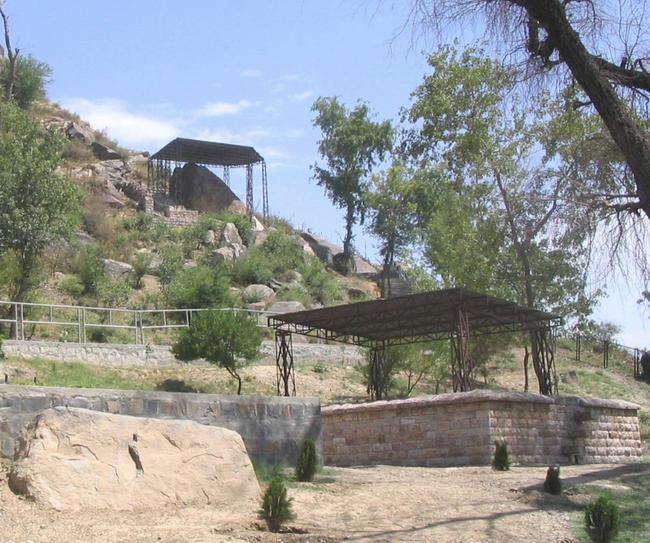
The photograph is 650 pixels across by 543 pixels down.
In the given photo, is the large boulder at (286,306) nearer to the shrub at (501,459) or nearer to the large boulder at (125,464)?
the shrub at (501,459)

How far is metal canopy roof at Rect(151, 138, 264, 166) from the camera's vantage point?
→ 174ft

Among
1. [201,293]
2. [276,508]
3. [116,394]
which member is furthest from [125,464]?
[201,293]

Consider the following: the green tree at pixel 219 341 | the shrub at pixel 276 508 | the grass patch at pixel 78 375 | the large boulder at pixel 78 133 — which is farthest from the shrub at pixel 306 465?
the large boulder at pixel 78 133

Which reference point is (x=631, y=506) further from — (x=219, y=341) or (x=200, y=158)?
(x=200, y=158)

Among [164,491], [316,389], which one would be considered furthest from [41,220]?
[164,491]

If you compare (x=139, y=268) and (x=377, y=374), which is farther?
(x=139, y=268)

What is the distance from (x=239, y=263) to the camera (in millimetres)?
44844

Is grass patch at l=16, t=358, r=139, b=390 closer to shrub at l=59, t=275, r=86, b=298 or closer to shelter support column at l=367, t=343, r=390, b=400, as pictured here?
shelter support column at l=367, t=343, r=390, b=400

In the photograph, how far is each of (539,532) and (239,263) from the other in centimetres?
3657

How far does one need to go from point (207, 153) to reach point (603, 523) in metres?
47.9

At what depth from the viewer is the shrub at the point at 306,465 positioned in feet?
34.0

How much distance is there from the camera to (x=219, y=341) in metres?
26.0

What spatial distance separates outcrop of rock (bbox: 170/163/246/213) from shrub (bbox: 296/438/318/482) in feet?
144

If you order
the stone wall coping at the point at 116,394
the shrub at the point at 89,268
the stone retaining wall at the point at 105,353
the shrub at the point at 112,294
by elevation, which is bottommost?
the stone wall coping at the point at 116,394
